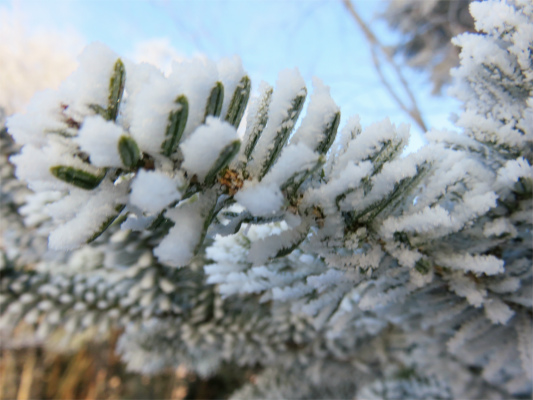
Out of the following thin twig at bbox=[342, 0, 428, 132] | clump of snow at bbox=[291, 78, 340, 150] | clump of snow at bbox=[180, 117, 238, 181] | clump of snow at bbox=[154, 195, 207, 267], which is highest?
thin twig at bbox=[342, 0, 428, 132]

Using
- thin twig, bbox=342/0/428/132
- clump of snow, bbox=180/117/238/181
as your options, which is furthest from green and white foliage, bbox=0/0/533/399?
thin twig, bbox=342/0/428/132

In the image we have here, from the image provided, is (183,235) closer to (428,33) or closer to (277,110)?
(277,110)

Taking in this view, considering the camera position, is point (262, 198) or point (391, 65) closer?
point (262, 198)

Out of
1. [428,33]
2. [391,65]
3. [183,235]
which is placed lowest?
[183,235]

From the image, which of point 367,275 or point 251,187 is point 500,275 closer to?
point 367,275

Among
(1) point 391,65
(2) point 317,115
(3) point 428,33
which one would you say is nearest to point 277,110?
(2) point 317,115

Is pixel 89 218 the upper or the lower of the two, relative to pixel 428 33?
lower

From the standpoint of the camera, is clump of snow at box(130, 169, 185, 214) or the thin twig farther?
the thin twig

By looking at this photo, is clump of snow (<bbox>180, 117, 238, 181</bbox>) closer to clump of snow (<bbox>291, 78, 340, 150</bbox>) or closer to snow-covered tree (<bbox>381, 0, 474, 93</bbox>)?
clump of snow (<bbox>291, 78, 340, 150</bbox>)

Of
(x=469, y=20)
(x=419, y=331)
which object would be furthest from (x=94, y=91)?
(x=469, y=20)
